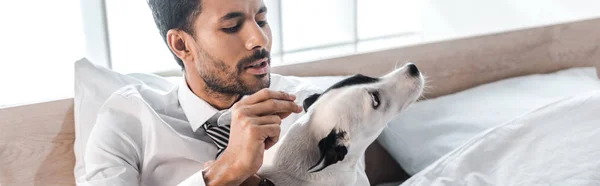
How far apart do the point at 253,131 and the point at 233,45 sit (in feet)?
0.59

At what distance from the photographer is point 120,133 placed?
1.00 metres

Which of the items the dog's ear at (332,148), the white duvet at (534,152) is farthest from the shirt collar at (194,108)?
the white duvet at (534,152)

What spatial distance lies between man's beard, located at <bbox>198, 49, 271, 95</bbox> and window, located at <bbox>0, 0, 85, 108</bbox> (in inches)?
21.6

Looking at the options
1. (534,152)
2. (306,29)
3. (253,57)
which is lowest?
(534,152)

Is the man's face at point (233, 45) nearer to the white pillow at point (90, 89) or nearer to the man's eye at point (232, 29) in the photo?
the man's eye at point (232, 29)

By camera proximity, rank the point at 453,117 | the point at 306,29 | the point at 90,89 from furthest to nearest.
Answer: the point at 306,29 < the point at 453,117 < the point at 90,89

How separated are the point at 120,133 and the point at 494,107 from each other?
30.7 inches

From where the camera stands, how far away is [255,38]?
955 mm

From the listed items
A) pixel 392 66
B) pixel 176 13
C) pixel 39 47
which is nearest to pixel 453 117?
pixel 392 66

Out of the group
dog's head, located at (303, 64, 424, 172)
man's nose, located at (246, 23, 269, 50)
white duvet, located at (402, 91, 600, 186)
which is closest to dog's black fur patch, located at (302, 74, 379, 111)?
dog's head, located at (303, 64, 424, 172)

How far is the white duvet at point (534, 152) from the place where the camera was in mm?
1174

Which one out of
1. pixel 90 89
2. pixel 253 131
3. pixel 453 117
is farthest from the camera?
pixel 453 117

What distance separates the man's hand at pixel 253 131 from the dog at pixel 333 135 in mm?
29

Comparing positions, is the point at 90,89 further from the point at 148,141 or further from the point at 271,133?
the point at 271,133
